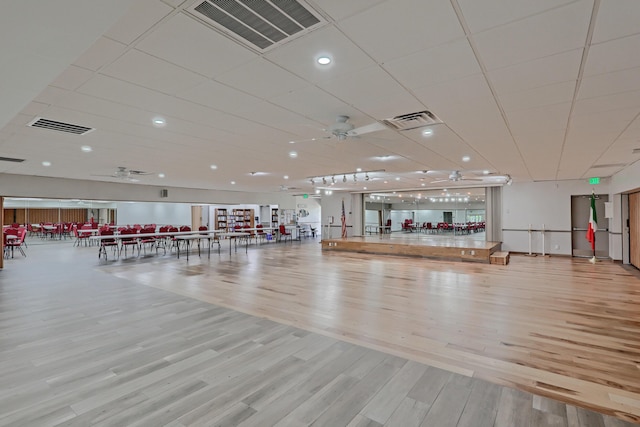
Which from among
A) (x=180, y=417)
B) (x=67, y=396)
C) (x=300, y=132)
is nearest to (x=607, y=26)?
(x=300, y=132)

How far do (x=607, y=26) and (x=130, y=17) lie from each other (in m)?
3.01

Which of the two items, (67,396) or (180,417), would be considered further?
(67,396)

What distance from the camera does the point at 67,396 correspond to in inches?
93.7

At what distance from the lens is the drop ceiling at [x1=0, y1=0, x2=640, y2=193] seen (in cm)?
187

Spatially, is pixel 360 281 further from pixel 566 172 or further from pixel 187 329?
pixel 566 172

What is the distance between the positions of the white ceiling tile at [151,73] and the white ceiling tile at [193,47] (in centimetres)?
11

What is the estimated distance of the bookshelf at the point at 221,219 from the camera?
18.7 metres

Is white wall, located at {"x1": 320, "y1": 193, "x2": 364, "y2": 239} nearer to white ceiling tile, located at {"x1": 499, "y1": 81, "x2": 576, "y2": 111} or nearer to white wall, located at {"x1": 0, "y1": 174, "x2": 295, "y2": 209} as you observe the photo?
white wall, located at {"x1": 0, "y1": 174, "x2": 295, "y2": 209}

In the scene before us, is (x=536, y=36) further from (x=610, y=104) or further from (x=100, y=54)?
(x=100, y=54)

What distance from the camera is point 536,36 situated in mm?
2135

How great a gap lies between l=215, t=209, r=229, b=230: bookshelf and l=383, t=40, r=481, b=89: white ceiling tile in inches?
675

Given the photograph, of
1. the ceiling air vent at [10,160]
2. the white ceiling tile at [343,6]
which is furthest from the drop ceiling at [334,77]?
the ceiling air vent at [10,160]

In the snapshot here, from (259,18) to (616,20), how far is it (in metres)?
2.22

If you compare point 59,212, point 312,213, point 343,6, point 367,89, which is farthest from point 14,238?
point 312,213
